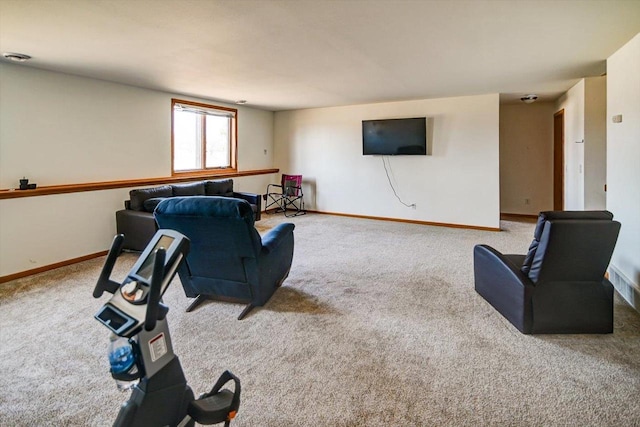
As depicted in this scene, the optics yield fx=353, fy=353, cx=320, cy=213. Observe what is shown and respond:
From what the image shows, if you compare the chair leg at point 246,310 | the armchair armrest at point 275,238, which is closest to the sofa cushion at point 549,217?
the armchair armrest at point 275,238

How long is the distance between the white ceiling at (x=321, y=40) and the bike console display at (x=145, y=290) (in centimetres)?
192

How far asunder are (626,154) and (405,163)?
12.3 ft

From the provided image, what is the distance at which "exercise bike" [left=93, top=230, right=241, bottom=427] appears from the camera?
1.01m

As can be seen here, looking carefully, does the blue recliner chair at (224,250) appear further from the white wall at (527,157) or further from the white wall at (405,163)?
the white wall at (527,157)

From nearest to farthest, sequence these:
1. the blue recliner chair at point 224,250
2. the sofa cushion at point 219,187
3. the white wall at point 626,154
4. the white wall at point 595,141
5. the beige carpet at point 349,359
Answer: the beige carpet at point 349,359, the blue recliner chair at point 224,250, the white wall at point 626,154, the white wall at point 595,141, the sofa cushion at point 219,187

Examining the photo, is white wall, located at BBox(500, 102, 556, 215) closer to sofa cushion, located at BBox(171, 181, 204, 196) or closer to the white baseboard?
the white baseboard

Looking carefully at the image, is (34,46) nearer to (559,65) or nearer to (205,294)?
(205,294)

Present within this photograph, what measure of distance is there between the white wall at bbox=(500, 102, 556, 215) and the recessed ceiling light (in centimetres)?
751

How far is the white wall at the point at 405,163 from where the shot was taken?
6.01 m

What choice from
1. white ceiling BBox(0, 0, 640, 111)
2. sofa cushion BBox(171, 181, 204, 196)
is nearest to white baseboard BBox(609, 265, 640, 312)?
white ceiling BBox(0, 0, 640, 111)

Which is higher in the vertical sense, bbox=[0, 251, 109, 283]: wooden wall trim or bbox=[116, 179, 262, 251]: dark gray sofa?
bbox=[116, 179, 262, 251]: dark gray sofa

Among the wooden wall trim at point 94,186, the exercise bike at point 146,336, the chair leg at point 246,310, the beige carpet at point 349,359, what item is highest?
the wooden wall trim at point 94,186

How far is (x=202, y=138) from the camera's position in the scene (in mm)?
6500

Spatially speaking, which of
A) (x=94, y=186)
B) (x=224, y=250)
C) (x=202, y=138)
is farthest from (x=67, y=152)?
(x=224, y=250)
